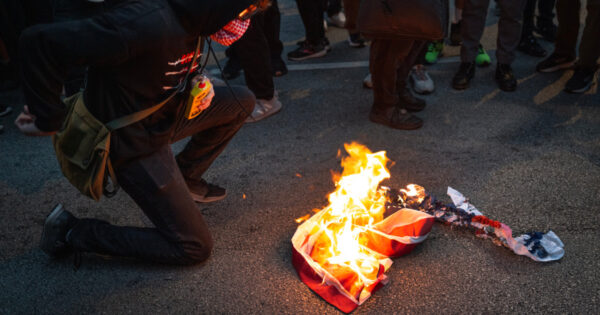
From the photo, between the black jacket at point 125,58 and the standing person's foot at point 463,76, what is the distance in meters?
3.21

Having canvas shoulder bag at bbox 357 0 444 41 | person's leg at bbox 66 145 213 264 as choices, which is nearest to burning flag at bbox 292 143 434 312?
person's leg at bbox 66 145 213 264

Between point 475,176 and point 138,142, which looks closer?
point 138,142

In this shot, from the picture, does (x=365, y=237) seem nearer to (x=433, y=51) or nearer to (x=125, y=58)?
(x=125, y=58)

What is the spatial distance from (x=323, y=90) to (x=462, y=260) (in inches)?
110

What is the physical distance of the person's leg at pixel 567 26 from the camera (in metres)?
4.68

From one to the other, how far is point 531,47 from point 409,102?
2.25 metres

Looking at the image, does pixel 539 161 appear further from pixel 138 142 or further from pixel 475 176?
pixel 138 142

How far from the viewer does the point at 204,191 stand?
3072mm

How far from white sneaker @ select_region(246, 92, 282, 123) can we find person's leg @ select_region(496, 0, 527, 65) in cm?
236

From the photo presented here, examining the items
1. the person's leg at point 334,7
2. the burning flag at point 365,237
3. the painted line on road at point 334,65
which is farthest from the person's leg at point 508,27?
the person's leg at point 334,7

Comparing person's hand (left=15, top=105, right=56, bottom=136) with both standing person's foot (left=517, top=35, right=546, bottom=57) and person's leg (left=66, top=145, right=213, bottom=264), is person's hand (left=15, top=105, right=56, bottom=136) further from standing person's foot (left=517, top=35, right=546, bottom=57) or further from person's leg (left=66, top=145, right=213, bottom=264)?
standing person's foot (left=517, top=35, right=546, bottom=57)

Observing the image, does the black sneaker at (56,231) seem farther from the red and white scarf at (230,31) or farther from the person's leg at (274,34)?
the person's leg at (274,34)

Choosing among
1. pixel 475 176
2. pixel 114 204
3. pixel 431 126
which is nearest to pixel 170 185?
pixel 114 204

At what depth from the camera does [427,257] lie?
8.34ft
